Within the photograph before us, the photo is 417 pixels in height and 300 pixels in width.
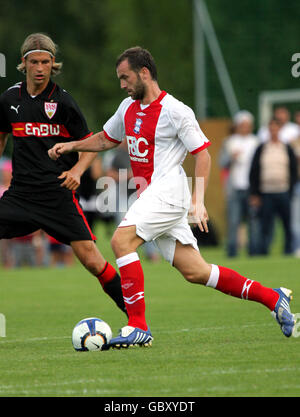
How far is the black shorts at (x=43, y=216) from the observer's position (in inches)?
330

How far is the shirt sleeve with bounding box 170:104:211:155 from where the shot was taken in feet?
24.6

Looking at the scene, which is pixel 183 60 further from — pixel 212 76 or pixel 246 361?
pixel 246 361

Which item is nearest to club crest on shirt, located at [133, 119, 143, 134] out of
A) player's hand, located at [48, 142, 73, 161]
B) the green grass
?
player's hand, located at [48, 142, 73, 161]

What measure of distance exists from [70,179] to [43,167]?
0.93 ft

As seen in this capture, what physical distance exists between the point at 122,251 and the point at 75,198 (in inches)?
50.7

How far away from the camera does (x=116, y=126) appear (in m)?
8.08

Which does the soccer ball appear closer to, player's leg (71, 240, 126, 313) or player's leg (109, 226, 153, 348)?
player's leg (109, 226, 153, 348)

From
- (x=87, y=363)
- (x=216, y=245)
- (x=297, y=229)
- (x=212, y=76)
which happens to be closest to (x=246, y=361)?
(x=87, y=363)

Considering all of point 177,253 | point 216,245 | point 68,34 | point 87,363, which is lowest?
point 216,245

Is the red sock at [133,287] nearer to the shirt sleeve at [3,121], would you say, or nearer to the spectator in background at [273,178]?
the shirt sleeve at [3,121]

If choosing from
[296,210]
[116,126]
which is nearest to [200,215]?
[116,126]

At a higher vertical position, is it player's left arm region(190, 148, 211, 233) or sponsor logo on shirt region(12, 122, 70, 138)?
sponsor logo on shirt region(12, 122, 70, 138)

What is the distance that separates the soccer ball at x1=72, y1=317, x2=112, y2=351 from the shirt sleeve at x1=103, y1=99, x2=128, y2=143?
1597 millimetres

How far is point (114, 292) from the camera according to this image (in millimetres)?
8539
